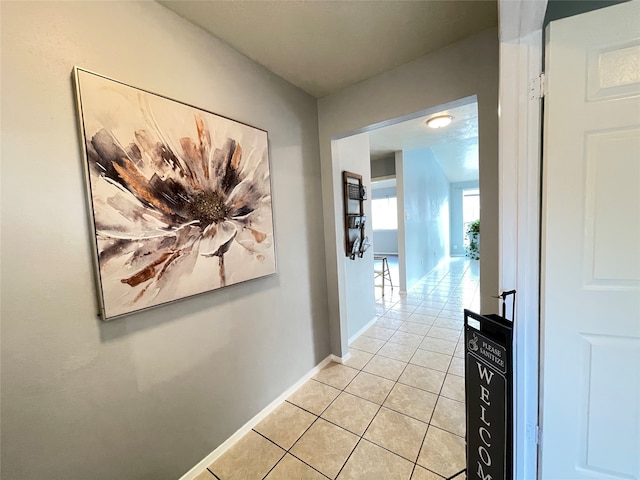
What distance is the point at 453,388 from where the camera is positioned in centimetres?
204

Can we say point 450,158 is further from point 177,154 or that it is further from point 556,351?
point 177,154

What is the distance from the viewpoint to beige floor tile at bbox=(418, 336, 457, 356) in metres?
2.62

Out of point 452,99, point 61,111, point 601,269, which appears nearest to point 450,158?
point 452,99

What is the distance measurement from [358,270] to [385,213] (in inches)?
238

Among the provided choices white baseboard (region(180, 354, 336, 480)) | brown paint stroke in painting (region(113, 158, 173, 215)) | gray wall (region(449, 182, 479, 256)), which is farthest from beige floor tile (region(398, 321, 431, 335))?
gray wall (region(449, 182, 479, 256))

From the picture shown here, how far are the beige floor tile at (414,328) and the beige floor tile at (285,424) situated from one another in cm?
177

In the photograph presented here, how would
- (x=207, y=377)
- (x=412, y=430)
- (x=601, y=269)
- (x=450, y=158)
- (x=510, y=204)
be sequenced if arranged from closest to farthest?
(x=601, y=269) → (x=510, y=204) → (x=207, y=377) → (x=412, y=430) → (x=450, y=158)

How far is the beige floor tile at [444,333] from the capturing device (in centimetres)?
288

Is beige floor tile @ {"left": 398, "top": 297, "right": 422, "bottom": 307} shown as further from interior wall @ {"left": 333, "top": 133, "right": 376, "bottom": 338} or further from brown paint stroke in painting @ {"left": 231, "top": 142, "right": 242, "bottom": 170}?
brown paint stroke in painting @ {"left": 231, "top": 142, "right": 242, "bottom": 170}

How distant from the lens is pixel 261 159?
174 cm

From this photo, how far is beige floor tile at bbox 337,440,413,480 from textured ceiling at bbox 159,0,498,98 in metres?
2.57

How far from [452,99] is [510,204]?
98 cm

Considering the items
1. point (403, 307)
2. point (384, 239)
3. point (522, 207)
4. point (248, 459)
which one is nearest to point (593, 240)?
point (522, 207)

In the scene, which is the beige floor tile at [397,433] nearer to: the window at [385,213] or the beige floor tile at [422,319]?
the beige floor tile at [422,319]
